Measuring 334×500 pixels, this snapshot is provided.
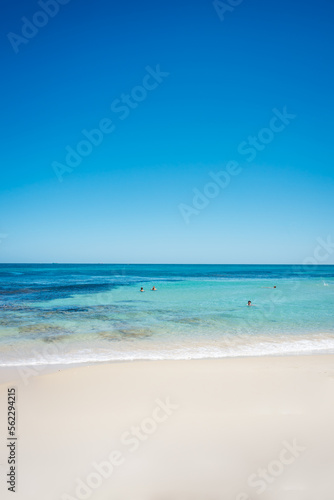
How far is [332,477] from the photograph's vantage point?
4.17 m

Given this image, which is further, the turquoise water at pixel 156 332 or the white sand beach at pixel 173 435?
the turquoise water at pixel 156 332

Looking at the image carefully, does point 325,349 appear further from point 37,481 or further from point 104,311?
point 104,311

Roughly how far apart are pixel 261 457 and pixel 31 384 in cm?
544

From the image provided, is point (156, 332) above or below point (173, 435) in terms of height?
above

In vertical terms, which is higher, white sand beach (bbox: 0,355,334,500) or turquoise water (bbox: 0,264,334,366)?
turquoise water (bbox: 0,264,334,366)

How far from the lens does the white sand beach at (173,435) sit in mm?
4109

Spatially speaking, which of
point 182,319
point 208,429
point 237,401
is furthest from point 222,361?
point 182,319

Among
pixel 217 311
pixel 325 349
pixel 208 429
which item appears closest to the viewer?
pixel 208 429

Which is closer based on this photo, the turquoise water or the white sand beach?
the white sand beach

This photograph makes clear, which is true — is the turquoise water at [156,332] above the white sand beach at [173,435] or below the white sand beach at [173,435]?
above

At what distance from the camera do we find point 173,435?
204 inches

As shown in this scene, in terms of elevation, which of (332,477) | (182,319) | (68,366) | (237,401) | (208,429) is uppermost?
(182,319)

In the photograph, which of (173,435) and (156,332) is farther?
(156,332)

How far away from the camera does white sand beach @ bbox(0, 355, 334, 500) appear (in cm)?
411
